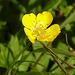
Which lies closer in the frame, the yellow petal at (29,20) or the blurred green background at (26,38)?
the yellow petal at (29,20)

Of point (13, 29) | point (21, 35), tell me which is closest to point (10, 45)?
point (21, 35)

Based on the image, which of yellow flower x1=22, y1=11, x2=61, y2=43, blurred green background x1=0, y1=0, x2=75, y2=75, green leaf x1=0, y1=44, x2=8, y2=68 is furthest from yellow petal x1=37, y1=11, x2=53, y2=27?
green leaf x1=0, y1=44, x2=8, y2=68

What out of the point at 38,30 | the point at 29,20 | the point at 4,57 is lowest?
the point at 4,57

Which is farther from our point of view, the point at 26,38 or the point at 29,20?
the point at 26,38

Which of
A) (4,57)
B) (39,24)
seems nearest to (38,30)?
(39,24)

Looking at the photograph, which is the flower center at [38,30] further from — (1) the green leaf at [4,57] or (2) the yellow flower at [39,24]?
(1) the green leaf at [4,57]

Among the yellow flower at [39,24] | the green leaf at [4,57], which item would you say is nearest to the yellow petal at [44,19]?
the yellow flower at [39,24]

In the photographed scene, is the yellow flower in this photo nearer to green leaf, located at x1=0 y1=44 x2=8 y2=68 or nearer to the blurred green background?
the blurred green background

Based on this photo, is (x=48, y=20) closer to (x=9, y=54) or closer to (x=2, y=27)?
(x=9, y=54)

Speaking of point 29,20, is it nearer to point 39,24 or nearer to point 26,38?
point 39,24
